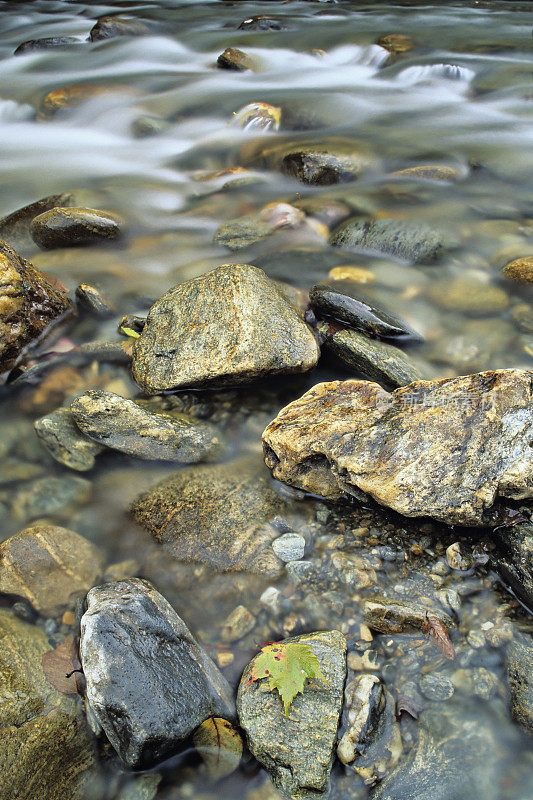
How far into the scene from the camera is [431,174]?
7801 millimetres

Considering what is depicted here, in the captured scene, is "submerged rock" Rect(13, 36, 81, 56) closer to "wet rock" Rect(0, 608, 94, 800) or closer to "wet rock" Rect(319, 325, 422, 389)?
"wet rock" Rect(319, 325, 422, 389)

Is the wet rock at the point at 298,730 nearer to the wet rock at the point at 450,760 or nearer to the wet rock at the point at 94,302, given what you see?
the wet rock at the point at 450,760

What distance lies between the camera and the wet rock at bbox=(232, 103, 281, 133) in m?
9.42

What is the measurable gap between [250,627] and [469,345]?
10.7 feet

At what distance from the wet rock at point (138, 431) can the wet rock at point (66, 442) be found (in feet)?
0.22

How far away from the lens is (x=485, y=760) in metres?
2.63

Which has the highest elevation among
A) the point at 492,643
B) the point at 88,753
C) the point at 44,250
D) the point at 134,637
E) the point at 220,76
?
the point at 220,76

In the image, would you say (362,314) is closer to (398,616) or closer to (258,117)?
(398,616)

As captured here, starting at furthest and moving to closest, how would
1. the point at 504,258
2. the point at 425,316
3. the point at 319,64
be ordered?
1. the point at 319,64
2. the point at 504,258
3. the point at 425,316

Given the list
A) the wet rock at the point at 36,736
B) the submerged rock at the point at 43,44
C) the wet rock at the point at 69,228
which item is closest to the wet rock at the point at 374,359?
the wet rock at the point at 36,736

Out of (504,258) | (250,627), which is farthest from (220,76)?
(250,627)

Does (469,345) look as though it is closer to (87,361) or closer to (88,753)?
(87,361)

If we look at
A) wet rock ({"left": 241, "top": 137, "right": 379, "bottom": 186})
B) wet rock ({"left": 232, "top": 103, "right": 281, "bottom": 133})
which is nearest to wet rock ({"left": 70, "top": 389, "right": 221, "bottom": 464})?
wet rock ({"left": 241, "top": 137, "right": 379, "bottom": 186})

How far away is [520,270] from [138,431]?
4.31 m
